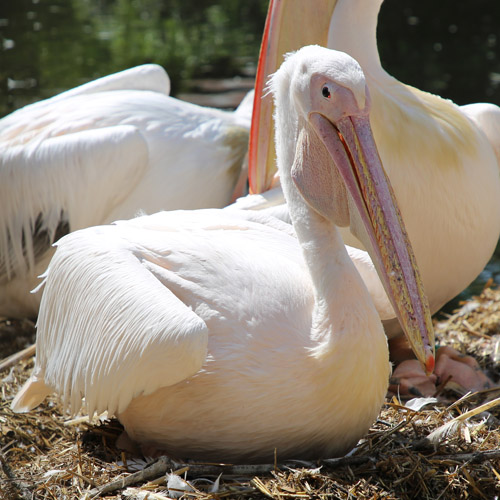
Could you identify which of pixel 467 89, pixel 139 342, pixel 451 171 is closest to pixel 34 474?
pixel 139 342

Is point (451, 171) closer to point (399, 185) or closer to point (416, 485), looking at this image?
point (399, 185)

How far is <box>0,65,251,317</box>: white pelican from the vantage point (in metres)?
3.97

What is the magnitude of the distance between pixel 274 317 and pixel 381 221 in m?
0.43

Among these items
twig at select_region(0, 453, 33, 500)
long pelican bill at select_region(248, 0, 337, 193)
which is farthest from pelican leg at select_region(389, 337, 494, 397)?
twig at select_region(0, 453, 33, 500)

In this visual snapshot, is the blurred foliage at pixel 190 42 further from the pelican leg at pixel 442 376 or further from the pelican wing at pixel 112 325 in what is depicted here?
the pelican wing at pixel 112 325

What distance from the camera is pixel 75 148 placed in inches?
155

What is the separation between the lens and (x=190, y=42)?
32.1 feet

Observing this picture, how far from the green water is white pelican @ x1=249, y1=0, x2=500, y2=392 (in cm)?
438

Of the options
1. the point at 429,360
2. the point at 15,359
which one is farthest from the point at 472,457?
the point at 15,359

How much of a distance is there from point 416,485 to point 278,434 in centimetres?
44

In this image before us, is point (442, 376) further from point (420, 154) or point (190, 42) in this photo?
point (190, 42)

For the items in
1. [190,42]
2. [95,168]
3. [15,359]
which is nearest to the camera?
[15,359]

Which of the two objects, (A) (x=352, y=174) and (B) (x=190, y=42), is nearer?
(A) (x=352, y=174)

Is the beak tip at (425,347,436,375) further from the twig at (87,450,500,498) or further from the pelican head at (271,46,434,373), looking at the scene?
the twig at (87,450,500,498)
